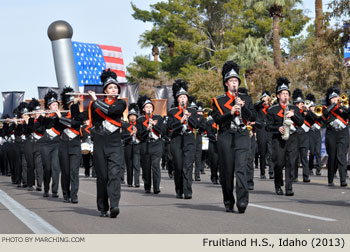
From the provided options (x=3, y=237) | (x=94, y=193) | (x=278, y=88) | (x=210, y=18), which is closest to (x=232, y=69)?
(x=278, y=88)

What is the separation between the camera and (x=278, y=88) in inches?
607

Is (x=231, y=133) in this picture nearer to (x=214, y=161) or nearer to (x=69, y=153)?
(x=69, y=153)

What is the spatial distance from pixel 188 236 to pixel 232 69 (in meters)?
3.74

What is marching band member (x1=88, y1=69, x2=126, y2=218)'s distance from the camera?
11.9m

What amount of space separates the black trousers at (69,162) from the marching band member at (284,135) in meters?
3.88

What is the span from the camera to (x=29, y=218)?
39.6ft

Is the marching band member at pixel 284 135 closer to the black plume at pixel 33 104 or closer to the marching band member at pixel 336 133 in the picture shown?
the marching band member at pixel 336 133

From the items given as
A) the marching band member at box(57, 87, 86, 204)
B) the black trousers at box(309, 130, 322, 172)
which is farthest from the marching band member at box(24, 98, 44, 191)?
the black trousers at box(309, 130, 322, 172)

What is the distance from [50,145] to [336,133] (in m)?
6.48

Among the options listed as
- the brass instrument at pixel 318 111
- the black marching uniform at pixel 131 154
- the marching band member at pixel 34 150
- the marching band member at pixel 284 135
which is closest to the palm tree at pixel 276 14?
the black marching uniform at pixel 131 154

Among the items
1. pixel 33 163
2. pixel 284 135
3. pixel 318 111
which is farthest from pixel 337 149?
pixel 33 163

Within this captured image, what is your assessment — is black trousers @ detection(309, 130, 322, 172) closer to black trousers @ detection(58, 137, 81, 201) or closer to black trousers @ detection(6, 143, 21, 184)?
black trousers @ detection(6, 143, 21, 184)

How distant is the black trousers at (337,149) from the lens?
17766mm

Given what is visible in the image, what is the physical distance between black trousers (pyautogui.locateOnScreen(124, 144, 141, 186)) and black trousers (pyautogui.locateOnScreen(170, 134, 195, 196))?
4417 mm
